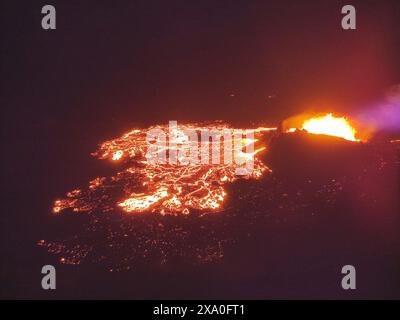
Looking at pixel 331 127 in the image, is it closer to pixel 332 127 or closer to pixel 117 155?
pixel 332 127

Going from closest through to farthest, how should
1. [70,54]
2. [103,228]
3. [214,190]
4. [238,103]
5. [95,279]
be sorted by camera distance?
[95,279] < [103,228] < [214,190] < [238,103] < [70,54]

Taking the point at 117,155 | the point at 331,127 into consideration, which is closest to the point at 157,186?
the point at 117,155

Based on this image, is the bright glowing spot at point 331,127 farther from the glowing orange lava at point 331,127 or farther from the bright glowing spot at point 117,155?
the bright glowing spot at point 117,155

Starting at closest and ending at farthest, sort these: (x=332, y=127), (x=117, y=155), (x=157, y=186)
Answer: (x=157, y=186) < (x=332, y=127) < (x=117, y=155)

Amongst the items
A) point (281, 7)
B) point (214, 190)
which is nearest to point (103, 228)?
point (214, 190)

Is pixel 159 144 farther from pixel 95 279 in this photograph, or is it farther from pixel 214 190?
pixel 95 279

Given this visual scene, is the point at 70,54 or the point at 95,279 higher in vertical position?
the point at 70,54
